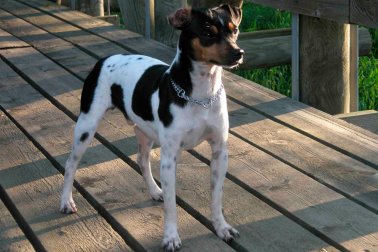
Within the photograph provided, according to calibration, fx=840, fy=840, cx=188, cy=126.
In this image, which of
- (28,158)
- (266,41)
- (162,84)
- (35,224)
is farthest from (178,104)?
(266,41)

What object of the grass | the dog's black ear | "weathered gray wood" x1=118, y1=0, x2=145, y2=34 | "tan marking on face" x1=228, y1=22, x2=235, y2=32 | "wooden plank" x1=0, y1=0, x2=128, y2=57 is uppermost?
the dog's black ear

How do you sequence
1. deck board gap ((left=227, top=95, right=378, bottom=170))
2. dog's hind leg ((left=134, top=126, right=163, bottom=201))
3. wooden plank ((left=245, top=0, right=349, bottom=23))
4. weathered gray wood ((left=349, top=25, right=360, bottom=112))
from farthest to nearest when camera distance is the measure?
weathered gray wood ((left=349, top=25, right=360, bottom=112)) < wooden plank ((left=245, top=0, right=349, bottom=23)) < deck board gap ((left=227, top=95, right=378, bottom=170)) < dog's hind leg ((left=134, top=126, right=163, bottom=201))

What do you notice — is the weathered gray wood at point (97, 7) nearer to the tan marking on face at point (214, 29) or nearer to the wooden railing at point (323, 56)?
the wooden railing at point (323, 56)

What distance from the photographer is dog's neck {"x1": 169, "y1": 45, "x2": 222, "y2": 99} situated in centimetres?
425

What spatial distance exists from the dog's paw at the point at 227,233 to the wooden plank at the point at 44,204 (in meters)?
0.49

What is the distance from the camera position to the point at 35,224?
4.59 metres

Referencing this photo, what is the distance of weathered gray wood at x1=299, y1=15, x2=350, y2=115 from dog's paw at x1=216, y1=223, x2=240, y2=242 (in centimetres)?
262

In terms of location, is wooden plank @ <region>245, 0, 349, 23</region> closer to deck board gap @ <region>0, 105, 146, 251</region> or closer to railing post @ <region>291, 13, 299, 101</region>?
railing post @ <region>291, 13, 299, 101</region>

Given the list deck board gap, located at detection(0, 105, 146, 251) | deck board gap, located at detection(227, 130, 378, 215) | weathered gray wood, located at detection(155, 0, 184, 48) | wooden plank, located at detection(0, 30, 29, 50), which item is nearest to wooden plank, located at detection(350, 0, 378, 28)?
deck board gap, located at detection(227, 130, 378, 215)

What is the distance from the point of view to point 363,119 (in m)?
6.45

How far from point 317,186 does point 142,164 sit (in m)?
1.04

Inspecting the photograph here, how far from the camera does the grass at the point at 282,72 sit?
8781 mm

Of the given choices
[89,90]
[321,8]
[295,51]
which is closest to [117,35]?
[295,51]

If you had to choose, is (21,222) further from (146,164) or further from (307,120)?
(307,120)
